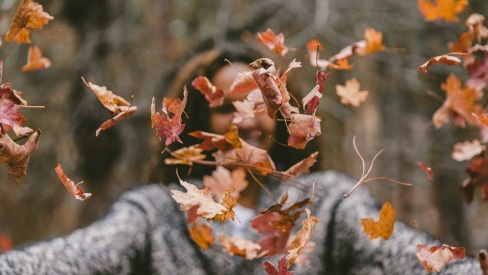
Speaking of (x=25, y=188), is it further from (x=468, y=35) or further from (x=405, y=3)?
(x=468, y=35)

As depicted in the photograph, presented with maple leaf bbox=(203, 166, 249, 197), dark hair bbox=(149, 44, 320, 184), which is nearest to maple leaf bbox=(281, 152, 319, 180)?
maple leaf bbox=(203, 166, 249, 197)

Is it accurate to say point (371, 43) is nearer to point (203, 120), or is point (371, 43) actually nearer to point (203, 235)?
point (203, 235)

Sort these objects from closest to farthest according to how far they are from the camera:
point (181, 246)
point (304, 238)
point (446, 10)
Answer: point (304, 238)
point (446, 10)
point (181, 246)

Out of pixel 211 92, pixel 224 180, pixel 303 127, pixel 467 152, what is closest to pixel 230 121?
pixel 224 180

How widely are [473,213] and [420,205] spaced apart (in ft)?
1.78

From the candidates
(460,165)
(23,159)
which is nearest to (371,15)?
(460,165)

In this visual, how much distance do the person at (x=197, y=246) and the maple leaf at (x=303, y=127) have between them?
0.30m

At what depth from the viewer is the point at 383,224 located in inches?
40.1

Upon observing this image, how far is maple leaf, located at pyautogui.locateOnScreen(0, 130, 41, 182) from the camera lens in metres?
0.79

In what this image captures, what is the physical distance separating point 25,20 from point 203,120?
77cm

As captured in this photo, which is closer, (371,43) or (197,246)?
(371,43)

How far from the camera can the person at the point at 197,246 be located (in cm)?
98

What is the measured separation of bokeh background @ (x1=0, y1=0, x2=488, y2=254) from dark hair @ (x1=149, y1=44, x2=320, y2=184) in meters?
1.05

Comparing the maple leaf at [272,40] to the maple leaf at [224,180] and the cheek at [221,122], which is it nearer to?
the maple leaf at [224,180]
